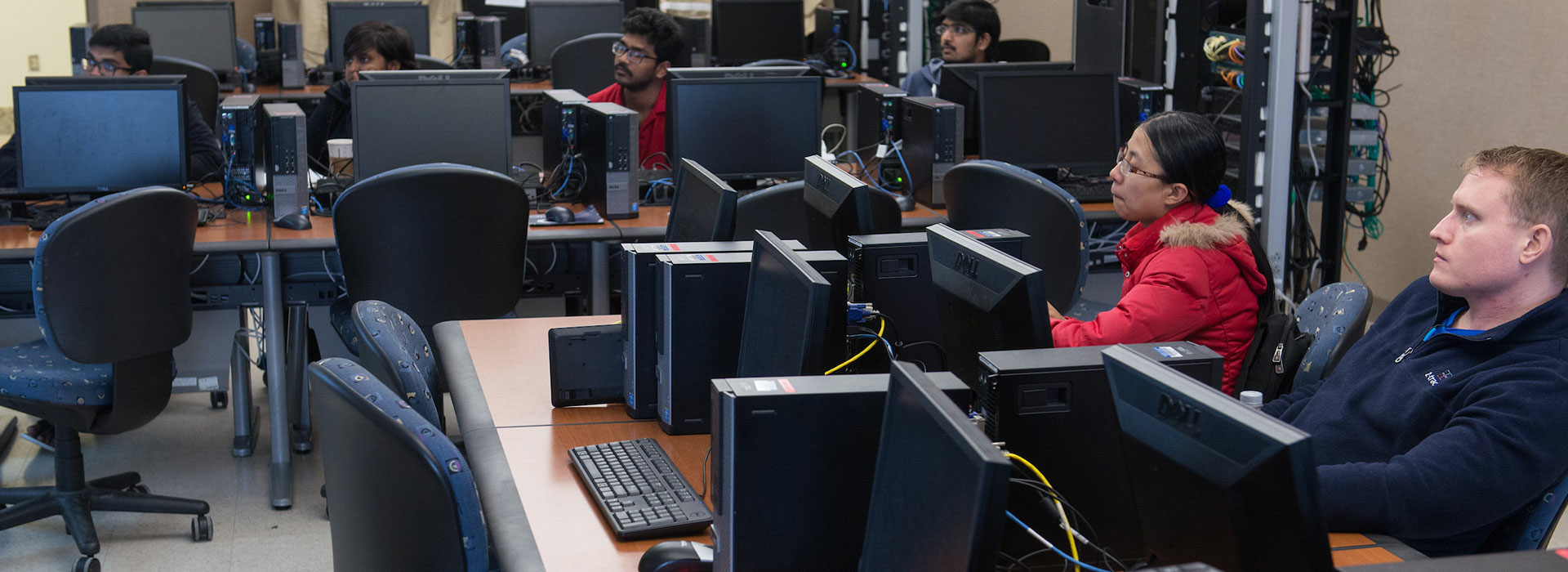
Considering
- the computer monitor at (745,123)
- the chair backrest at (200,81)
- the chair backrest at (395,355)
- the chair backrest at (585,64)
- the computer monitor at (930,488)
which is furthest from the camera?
the chair backrest at (585,64)

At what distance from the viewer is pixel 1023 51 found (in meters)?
7.11

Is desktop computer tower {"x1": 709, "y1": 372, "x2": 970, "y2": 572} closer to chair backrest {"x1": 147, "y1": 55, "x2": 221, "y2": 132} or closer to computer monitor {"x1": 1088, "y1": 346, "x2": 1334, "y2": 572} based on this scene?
computer monitor {"x1": 1088, "y1": 346, "x2": 1334, "y2": 572}

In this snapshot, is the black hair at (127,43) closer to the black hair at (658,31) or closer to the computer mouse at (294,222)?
the computer mouse at (294,222)

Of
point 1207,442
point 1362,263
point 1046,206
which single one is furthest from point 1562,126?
point 1207,442

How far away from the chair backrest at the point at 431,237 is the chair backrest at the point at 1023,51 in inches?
164

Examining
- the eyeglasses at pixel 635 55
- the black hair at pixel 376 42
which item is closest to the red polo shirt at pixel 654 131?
the eyeglasses at pixel 635 55

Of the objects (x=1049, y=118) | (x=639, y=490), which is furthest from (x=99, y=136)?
(x=1049, y=118)

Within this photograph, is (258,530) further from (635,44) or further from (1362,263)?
(1362,263)

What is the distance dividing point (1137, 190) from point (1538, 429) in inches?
39.3

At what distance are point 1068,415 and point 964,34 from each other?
3768 mm

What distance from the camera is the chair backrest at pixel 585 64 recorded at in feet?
21.3

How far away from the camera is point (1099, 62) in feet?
17.7

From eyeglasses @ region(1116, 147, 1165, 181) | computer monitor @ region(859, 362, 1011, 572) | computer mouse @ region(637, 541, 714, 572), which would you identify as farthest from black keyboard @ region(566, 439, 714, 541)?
eyeglasses @ region(1116, 147, 1165, 181)

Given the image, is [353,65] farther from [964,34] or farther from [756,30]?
[756,30]
